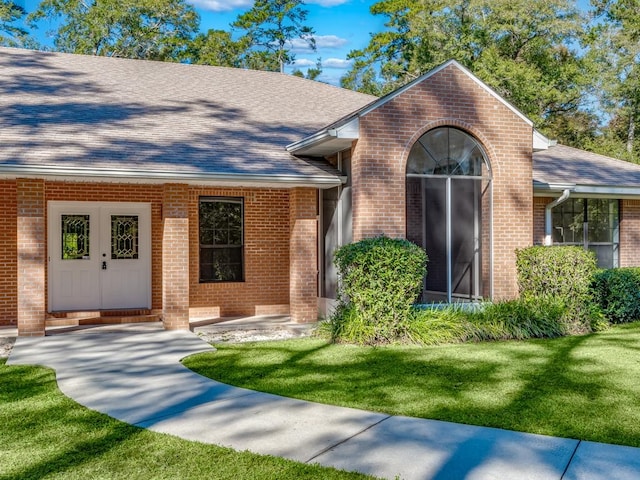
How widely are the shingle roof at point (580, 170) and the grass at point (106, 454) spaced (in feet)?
35.8

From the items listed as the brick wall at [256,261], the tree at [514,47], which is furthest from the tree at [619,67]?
the brick wall at [256,261]

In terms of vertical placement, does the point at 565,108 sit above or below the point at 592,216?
above

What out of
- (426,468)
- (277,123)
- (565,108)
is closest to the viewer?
(426,468)

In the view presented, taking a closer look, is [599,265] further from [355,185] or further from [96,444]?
[96,444]

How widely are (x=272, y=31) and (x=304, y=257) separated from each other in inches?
1066

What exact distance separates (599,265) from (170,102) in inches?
446

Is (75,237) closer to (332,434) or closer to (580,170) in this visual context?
(332,434)

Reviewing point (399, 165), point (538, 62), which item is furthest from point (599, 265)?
point (538, 62)

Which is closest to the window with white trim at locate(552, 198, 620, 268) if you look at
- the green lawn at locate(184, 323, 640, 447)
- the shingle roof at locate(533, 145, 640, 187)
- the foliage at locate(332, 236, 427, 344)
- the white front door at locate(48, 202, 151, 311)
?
the shingle roof at locate(533, 145, 640, 187)

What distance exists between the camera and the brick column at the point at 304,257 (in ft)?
41.2

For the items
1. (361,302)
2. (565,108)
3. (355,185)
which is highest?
(565,108)

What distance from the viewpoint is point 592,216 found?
53.0 feet

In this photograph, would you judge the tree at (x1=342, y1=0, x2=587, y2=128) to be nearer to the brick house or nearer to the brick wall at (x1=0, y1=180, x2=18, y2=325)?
the brick house

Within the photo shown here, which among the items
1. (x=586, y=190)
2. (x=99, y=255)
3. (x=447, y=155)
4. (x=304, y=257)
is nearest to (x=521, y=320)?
(x=447, y=155)
